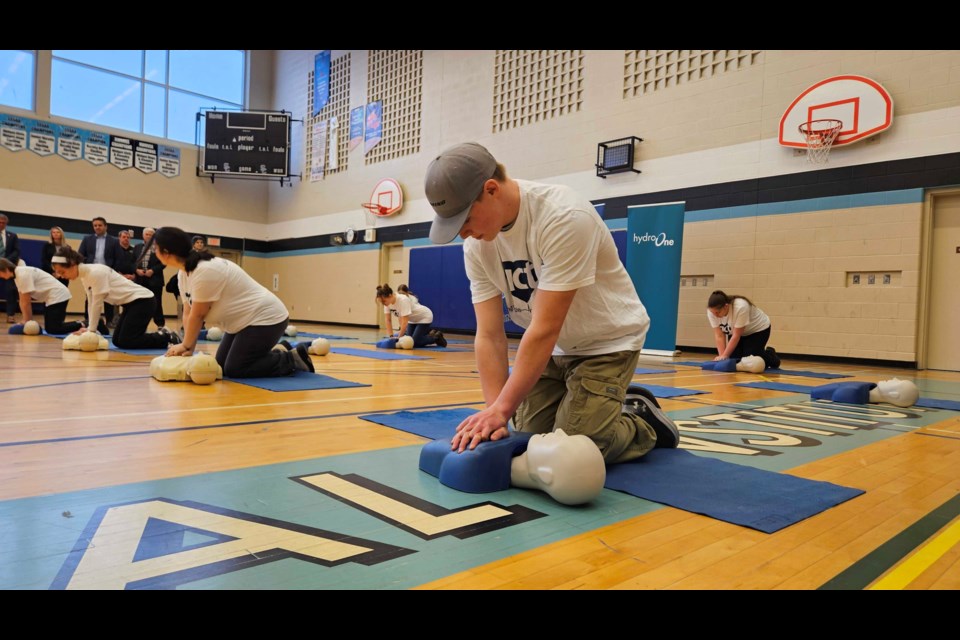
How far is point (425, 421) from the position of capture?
2834mm

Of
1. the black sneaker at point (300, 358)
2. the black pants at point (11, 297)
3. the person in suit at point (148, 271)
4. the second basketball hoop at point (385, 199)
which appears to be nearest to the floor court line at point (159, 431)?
the black sneaker at point (300, 358)

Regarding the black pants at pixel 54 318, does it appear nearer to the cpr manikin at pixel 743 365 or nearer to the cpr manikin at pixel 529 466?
the cpr manikin at pixel 529 466

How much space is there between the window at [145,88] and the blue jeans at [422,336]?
9001 mm

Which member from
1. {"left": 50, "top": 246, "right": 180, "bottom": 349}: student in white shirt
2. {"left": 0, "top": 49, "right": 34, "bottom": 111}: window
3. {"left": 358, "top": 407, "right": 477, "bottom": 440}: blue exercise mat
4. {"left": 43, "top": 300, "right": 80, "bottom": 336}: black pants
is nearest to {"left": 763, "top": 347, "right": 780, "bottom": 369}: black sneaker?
{"left": 358, "top": 407, "right": 477, "bottom": 440}: blue exercise mat

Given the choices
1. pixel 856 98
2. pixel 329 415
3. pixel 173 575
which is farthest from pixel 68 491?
pixel 856 98

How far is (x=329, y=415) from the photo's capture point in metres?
2.95

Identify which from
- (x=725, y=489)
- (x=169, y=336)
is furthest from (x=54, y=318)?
(x=725, y=489)

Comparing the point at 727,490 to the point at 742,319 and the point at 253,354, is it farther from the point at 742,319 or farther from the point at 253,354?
the point at 742,319

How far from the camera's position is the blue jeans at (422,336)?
7.83 meters

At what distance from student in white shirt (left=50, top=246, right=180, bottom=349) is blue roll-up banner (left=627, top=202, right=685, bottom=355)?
5.80 meters

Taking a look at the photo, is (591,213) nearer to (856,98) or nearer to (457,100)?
(856,98)

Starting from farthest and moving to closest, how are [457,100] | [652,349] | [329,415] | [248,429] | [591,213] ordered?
[457,100], [652,349], [329,415], [248,429], [591,213]

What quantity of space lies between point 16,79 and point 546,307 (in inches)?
614
